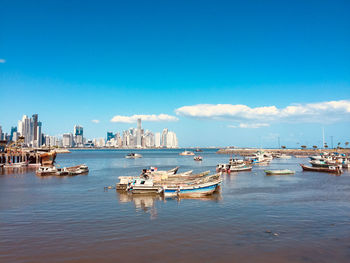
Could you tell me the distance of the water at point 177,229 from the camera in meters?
15.9

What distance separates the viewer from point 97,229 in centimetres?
2072

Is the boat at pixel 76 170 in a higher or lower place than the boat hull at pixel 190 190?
lower

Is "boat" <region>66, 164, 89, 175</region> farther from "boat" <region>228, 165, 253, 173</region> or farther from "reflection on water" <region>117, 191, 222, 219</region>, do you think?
"boat" <region>228, 165, 253, 173</region>

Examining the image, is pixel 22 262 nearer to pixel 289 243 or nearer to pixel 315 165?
pixel 289 243

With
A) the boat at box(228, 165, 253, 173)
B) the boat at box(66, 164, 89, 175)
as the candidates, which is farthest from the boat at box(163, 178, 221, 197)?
the boat at box(66, 164, 89, 175)

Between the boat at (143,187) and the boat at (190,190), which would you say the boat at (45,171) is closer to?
the boat at (143,187)

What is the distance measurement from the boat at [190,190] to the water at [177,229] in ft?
4.88

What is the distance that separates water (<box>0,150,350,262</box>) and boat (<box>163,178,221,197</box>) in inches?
58.6

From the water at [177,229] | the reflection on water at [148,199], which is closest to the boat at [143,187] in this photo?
the reflection on water at [148,199]

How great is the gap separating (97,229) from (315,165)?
6794cm

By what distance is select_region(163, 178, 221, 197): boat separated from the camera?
33.7 m

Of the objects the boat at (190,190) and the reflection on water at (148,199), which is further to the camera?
the boat at (190,190)

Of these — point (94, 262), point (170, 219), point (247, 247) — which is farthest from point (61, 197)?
point (247, 247)

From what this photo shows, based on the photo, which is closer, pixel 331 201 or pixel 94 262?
pixel 94 262
